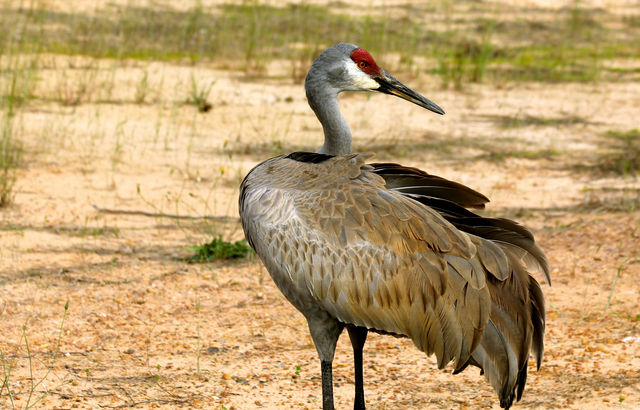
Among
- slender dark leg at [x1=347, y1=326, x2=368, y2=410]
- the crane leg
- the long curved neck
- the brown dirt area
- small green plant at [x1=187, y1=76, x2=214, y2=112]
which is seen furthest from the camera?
small green plant at [x1=187, y1=76, x2=214, y2=112]

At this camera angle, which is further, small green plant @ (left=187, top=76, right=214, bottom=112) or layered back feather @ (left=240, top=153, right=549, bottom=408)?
small green plant @ (left=187, top=76, right=214, bottom=112)

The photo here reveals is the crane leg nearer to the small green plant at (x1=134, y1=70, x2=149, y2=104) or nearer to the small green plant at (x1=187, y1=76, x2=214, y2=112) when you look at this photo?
the small green plant at (x1=187, y1=76, x2=214, y2=112)

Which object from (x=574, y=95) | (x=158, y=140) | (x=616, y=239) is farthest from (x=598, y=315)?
(x=574, y=95)

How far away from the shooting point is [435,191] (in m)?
3.84

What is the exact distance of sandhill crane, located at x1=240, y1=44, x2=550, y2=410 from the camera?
3381 mm

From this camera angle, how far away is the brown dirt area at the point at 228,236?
163 inches

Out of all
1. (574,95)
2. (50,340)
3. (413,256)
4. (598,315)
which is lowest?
(50,340)

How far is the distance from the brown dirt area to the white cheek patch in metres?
1.37

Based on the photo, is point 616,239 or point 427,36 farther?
point 427,36

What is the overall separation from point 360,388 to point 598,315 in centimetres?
177

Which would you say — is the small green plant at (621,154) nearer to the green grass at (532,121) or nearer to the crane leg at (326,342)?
the green grass at (532,121)

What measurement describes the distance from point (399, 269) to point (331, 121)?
1.08 metres

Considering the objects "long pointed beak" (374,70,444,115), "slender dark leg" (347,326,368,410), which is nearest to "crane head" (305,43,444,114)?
"long pointed beak" (374,70,444,115)

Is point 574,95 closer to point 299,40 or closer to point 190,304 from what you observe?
point 299,40
